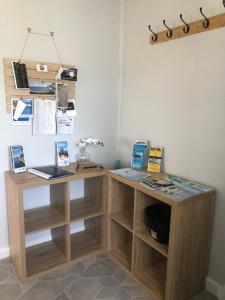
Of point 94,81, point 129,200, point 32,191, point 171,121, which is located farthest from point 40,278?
point 94,81

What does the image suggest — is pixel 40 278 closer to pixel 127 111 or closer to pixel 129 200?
pixel 129 200

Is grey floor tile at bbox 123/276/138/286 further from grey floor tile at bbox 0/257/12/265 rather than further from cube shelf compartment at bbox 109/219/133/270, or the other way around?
grey floor tile at bbox 0/257/12/265

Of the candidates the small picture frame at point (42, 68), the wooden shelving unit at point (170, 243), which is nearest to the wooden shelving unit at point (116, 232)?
the wooden shelving unit at point (170, 243)

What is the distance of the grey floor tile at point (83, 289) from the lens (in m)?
1.78

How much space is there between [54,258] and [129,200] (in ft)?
2.63

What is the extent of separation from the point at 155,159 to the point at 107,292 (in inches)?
42.1

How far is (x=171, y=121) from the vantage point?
2.04 m

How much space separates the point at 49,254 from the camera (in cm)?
216

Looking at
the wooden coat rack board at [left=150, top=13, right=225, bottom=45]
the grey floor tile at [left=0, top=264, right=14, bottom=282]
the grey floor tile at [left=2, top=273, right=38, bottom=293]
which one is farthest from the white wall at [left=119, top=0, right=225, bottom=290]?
the grey floor tile at [left=0, top=264, right=14, bottom=282]

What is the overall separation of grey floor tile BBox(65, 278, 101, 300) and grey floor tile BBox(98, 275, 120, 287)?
0.04 meters

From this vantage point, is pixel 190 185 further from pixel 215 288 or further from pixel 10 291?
pixel 10 291

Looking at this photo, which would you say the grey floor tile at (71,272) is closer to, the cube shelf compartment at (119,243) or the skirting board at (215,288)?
the cube shelf compartment at (119,243)

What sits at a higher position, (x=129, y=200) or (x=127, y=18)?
(x=127, y=18)

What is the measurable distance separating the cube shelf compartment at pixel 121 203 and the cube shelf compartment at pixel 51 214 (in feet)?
1.34
